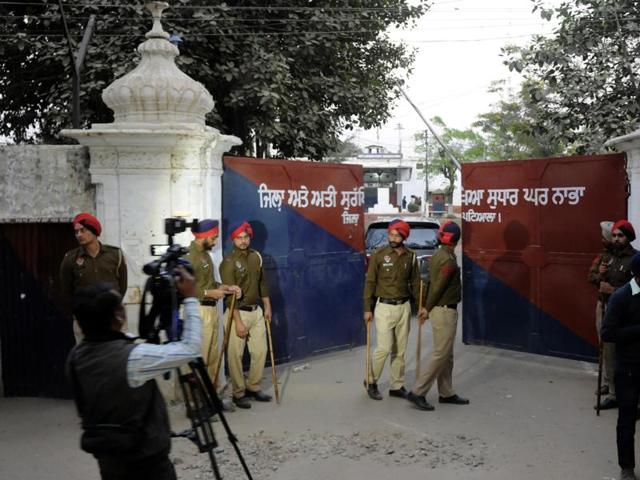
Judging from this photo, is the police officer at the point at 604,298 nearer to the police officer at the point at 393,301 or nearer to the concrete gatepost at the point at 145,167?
the police officer at the point at 393,301

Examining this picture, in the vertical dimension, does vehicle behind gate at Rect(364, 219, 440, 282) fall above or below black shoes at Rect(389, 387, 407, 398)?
above

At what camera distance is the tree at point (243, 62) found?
11.3 meters

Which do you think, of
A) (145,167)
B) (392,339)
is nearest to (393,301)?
(392,339)

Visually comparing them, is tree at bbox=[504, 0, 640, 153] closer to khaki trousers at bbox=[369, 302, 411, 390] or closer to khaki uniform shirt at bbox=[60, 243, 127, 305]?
khaki trousers at bbox=[369, 302, 411, 390]

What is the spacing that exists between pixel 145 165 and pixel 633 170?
15.4 ft

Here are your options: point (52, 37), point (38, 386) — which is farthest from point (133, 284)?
point (52, 37)

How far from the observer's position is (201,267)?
19.3ft

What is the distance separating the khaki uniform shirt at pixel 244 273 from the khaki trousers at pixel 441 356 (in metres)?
1.70

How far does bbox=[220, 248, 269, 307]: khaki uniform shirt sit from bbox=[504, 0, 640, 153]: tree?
624cm

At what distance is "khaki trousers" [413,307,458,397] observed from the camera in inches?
243

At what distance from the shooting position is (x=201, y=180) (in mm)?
6109

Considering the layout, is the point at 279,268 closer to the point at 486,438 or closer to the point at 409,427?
the point at 409,427

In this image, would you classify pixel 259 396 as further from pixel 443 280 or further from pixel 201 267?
pixel 443 280

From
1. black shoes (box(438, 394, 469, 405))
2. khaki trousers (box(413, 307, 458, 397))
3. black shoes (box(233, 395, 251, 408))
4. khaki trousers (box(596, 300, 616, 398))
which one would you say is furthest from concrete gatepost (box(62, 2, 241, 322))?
khaki trousers (box(596, 300, 616, 398))
